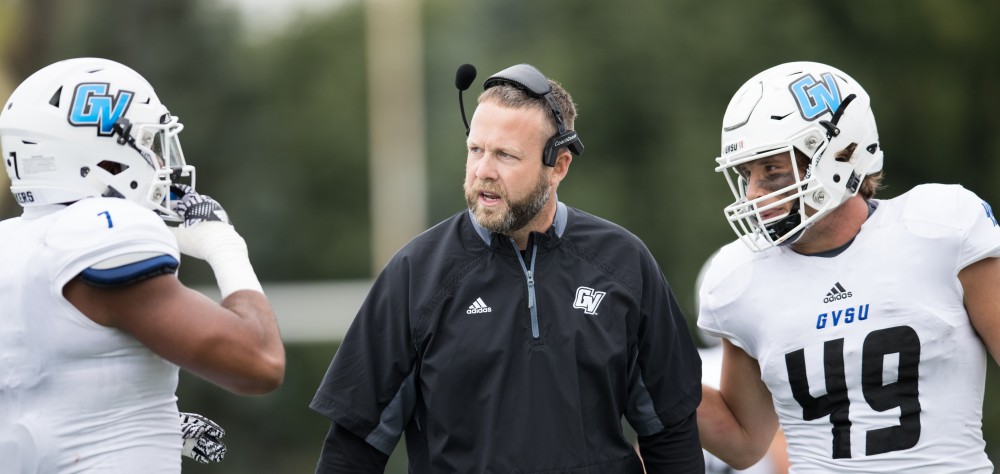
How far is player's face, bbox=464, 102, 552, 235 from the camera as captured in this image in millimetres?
3791

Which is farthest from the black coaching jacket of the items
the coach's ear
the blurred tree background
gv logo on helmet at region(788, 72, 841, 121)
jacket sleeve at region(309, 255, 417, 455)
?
the blurred tree background

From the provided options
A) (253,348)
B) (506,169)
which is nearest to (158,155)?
(253,348)

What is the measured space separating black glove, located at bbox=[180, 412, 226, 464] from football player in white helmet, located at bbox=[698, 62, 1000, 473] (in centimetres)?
148

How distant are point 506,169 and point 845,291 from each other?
1.03 metres

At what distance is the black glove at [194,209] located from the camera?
3.58 meters

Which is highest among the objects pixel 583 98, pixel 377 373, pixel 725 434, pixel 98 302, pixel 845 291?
pixel 98 302

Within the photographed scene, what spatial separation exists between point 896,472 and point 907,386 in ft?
0.79

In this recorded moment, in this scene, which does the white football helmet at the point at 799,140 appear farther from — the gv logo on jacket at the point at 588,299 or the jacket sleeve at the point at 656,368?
the gv logo on jacket at the point at 588,299

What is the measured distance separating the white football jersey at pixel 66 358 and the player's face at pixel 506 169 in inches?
35.6

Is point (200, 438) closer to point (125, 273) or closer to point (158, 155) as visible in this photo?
point (125, 273)

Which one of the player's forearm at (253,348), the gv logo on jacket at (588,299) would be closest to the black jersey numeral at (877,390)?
the gv logo on jacket at (588,299)

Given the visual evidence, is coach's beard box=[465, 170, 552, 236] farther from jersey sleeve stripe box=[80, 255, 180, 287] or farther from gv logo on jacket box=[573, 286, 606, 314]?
jersey sleeve stripe box=[80, 255, 180, 287]

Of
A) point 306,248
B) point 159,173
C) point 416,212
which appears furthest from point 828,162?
point 306,248

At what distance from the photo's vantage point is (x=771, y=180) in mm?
3971
